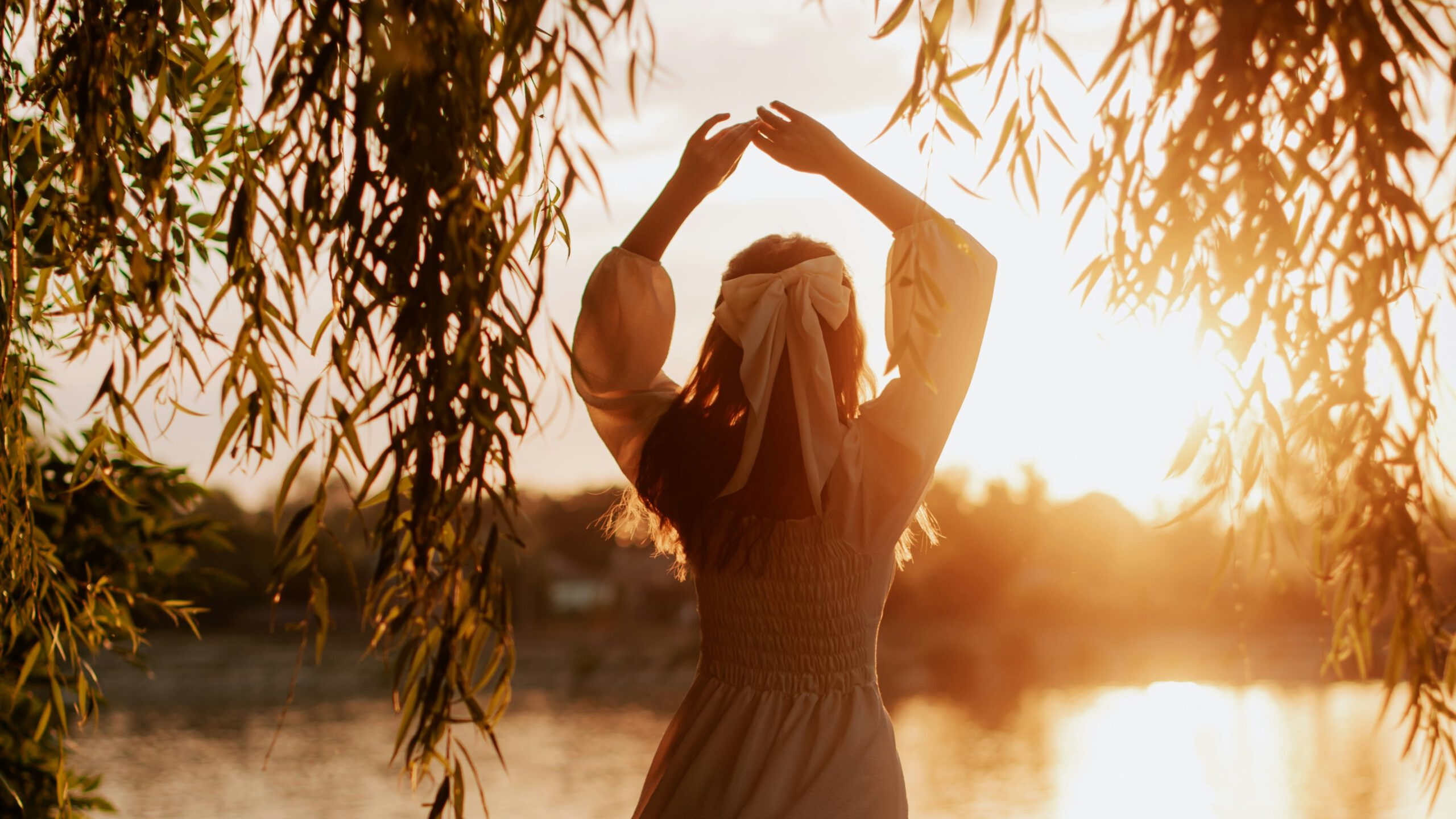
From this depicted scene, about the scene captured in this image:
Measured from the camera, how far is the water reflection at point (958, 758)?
18703 mm

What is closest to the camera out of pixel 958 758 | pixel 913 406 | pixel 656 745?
pixel 913 406

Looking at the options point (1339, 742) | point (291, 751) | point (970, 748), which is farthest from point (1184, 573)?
point (291, 751)

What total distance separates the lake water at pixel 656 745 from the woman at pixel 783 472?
16.1 metres

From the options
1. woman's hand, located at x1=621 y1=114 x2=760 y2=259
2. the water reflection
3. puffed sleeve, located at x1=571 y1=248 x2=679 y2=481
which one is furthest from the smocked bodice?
the water reflection

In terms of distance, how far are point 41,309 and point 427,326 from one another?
32.9 inches

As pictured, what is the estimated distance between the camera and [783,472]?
143 centimetres

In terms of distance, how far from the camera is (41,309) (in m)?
1.61

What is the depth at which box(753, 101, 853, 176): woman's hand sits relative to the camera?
1482 mm

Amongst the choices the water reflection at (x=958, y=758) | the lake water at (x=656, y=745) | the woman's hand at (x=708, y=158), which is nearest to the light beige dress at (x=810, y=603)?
the woman's hand at (x=708, y=158)

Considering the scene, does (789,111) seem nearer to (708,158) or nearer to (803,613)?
(708,158)

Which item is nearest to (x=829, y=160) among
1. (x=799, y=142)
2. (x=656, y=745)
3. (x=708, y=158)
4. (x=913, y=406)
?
(x=799, y=142)

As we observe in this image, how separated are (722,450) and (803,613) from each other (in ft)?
0.75

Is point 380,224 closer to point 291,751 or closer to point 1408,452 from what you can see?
point 1408,452

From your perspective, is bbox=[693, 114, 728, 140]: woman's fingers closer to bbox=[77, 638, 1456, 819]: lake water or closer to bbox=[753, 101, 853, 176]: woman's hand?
bbox=[753, 101, 853, 176]: woman's hand
